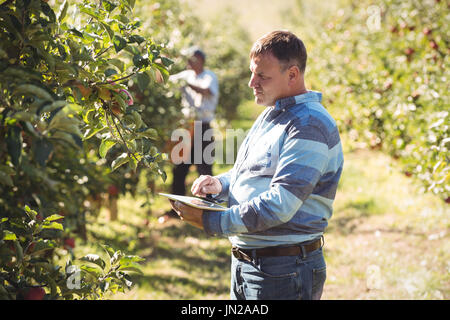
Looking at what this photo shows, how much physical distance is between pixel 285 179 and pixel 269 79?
0.37 m

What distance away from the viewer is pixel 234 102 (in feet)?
38.5

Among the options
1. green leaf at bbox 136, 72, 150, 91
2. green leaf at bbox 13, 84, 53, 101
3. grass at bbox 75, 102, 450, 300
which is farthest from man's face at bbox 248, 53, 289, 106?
grass at bbox 75, 102, 450, 300

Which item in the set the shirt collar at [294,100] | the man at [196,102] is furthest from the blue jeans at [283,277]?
the man at [196,102]

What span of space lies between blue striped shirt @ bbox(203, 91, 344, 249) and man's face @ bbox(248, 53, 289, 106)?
4 cm

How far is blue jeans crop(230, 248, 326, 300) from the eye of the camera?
157cm

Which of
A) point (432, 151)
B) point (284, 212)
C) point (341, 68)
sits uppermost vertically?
point (341, 68)

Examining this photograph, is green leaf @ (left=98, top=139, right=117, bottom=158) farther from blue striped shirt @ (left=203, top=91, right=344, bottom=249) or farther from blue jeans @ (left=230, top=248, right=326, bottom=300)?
blue jeans @ (left=230, top=248, right=326, bottom=300)

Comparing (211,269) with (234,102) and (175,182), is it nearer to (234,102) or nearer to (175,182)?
(175,182)

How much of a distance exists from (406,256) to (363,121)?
2.04 metres

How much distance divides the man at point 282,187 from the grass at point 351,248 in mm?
1942

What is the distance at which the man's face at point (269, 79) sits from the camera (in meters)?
1.58

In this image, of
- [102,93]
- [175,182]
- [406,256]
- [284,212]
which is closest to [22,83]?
[102,93]

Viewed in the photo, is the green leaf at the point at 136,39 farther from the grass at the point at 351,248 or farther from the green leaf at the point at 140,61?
the grass at the point at 351,248

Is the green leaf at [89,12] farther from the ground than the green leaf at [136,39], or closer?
farther from the ground
